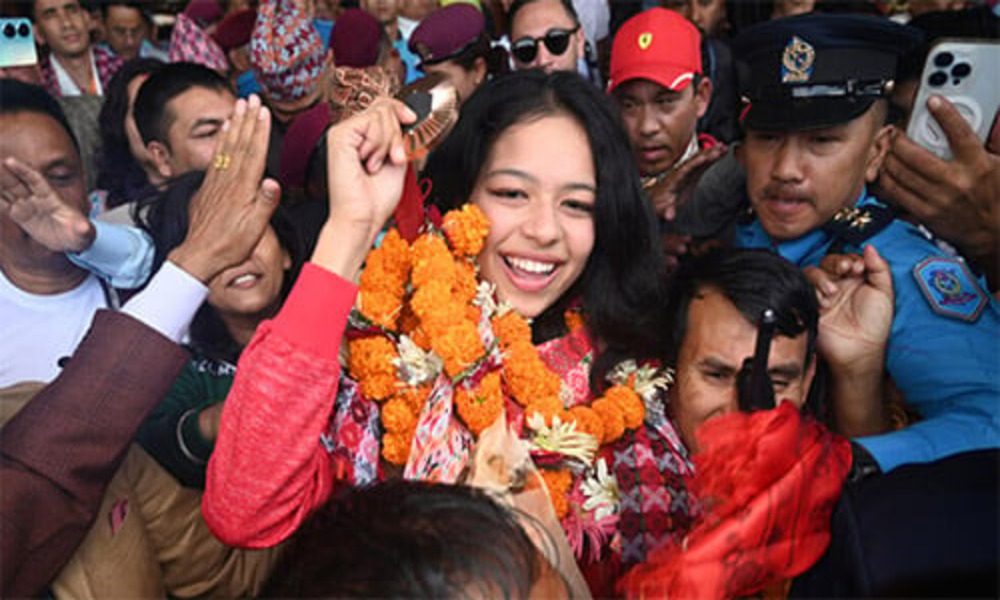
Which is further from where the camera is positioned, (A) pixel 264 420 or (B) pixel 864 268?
(B) pixel 864 268

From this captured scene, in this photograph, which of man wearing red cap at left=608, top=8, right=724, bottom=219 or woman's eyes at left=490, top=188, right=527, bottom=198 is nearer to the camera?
woman's eyes at left=490, top=188, right=527, bottom=198

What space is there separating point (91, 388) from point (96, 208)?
1.63 meters

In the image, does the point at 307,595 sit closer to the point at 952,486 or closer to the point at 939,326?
the point at 952,486

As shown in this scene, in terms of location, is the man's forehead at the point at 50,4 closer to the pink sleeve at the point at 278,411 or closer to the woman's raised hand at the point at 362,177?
the woman's raised hand at the point at 362,177

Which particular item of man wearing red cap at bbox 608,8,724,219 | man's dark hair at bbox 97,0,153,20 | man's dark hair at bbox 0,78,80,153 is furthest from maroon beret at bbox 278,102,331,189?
man's dark hair at bbox 97,0,153,20

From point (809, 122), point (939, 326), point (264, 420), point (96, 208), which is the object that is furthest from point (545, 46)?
point (264, 420)

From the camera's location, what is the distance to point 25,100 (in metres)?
2.11

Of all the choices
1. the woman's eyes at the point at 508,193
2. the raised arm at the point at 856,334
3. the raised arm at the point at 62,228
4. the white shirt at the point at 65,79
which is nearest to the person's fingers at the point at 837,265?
the raised arm at the point at 856,334

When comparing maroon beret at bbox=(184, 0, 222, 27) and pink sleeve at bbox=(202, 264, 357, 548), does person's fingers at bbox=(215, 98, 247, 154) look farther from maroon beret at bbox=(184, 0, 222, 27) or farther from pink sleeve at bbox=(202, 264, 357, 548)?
maroon beret at bbox=(184, 0, 222, 27)

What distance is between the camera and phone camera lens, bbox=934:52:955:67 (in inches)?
72.4

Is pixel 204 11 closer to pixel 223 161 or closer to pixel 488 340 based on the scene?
pixel 223 161

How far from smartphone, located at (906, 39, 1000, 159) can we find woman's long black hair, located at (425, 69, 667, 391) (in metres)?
0.68

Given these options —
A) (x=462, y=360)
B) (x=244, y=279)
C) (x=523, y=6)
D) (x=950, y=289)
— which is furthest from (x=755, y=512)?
(x=523, y=6)

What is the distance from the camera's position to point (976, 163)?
1792mm
